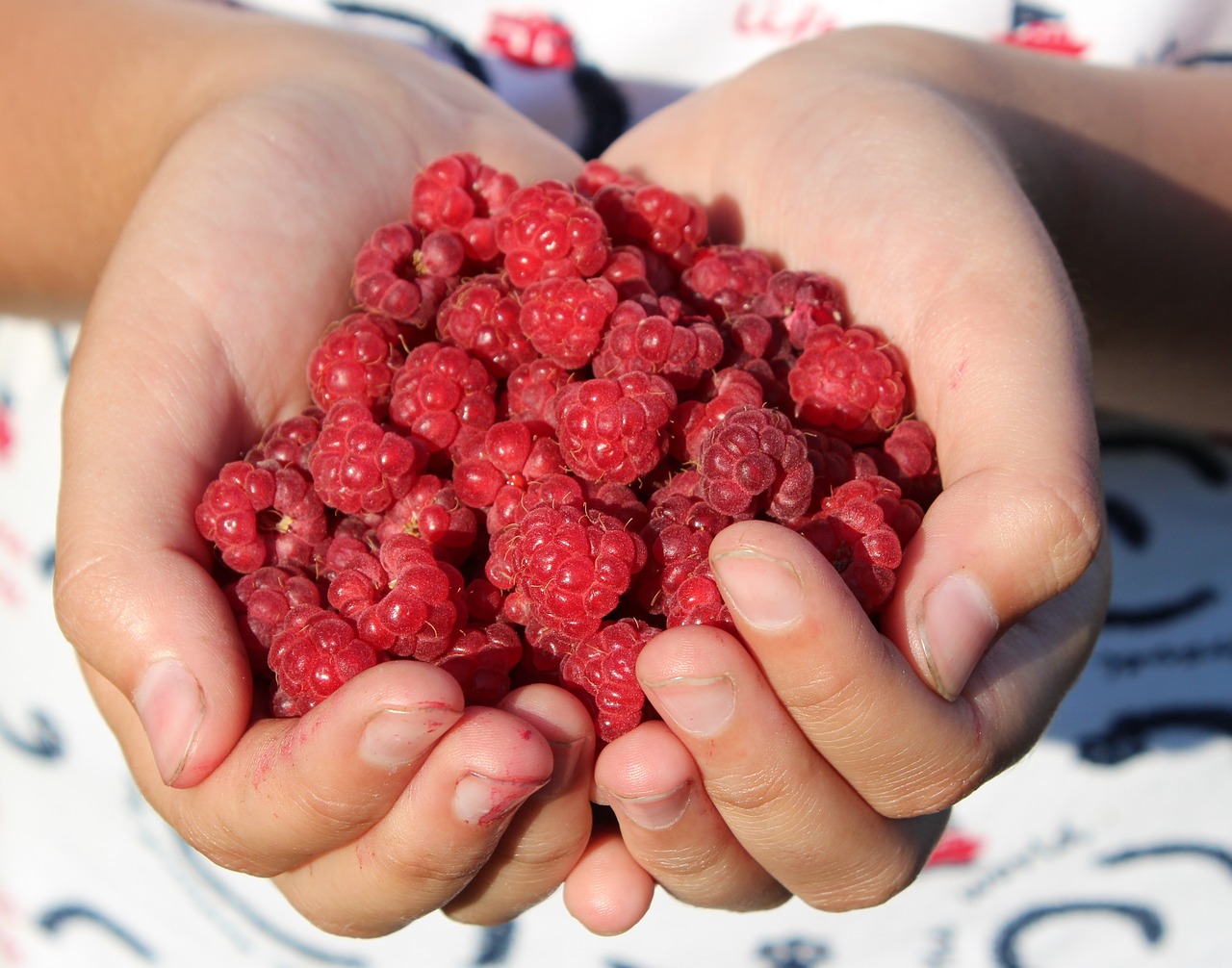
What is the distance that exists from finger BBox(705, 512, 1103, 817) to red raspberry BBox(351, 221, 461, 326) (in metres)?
0.76

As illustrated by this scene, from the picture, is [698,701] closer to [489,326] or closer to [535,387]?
[535,387]

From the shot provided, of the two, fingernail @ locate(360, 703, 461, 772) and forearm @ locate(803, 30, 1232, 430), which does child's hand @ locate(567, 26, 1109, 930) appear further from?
forearm @ locate(803, 30, 1232, 430)

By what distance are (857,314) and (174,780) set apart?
4.12 ft

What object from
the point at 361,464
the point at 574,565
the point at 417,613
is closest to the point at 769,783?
the point at 574,565

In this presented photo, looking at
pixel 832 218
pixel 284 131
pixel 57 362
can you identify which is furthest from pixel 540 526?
pixel 57 362

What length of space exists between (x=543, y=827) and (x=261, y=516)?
0.61 meters

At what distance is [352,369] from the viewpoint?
59.7 inches

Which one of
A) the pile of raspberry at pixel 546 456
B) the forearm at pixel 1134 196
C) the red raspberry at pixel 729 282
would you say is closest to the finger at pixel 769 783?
the pile of raspberry at pixel 546 456

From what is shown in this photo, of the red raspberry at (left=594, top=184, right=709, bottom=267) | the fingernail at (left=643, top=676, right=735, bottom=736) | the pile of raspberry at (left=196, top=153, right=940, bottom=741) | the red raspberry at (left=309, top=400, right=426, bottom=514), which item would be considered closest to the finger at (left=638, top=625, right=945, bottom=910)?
the fingernail at (left=643, top=676, right=735, bottom=736)

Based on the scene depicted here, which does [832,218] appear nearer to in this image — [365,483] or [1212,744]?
[365,483]

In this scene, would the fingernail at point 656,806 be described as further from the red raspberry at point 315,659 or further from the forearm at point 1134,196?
the forearm at point 1134,196

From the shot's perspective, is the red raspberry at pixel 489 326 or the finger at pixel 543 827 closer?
the finger at pixel 543 827

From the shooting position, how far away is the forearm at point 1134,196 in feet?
6.96

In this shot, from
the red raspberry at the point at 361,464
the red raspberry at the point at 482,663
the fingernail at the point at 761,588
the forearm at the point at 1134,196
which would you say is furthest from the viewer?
the forearm at the point at 1134,196
